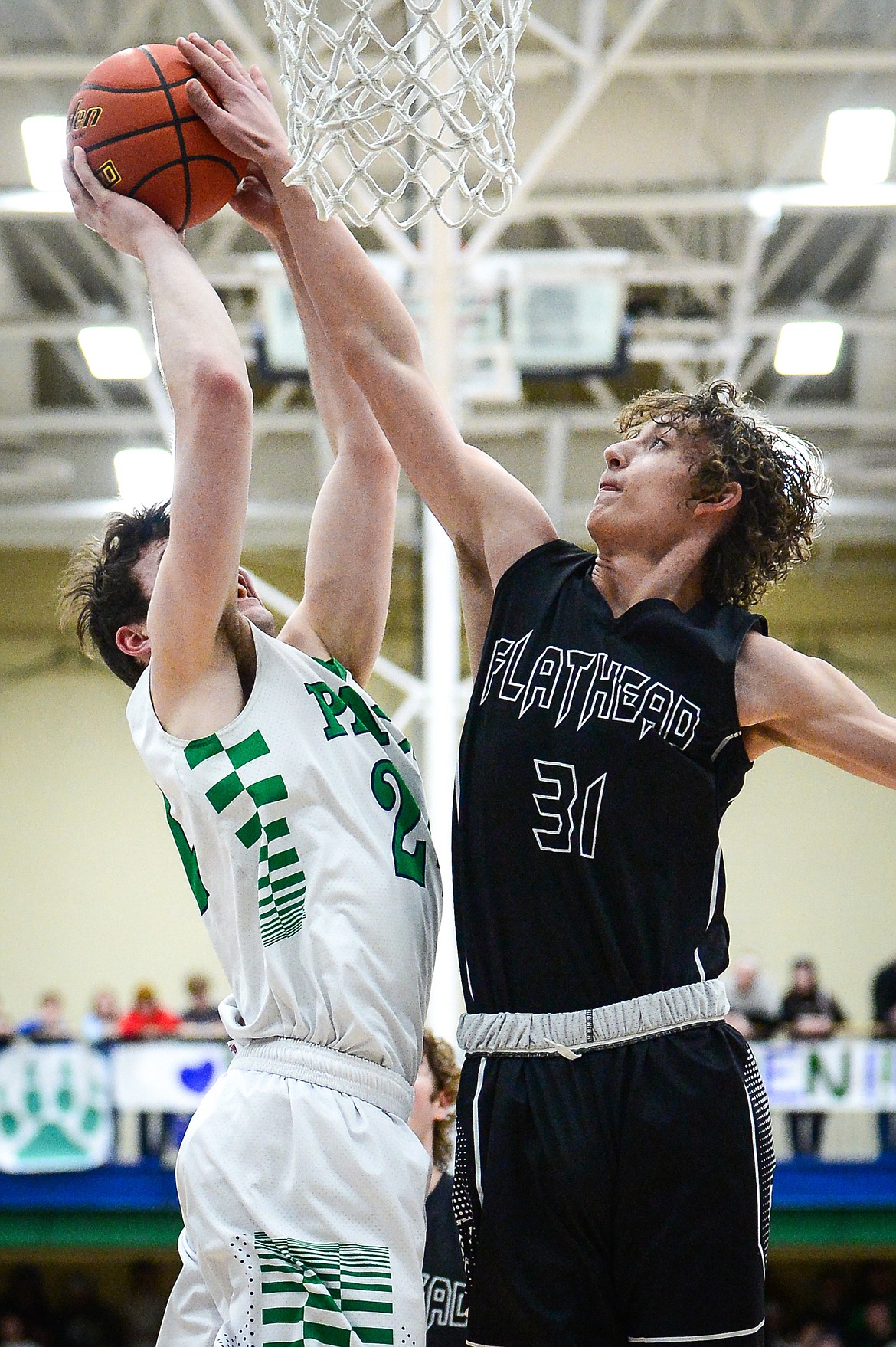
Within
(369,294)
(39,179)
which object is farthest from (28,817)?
(369,294)

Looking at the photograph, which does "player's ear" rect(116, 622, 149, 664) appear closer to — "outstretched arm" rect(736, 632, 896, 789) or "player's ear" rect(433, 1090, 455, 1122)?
"outstretched arm" rect(736, 632, 896, 789)

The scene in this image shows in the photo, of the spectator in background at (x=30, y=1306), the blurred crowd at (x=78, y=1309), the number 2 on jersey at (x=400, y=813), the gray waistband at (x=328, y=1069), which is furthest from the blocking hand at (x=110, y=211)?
the spectator in background at (x=30, y=1306)

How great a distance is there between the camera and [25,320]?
1252 cm

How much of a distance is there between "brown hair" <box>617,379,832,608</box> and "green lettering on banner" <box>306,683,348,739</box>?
66cm

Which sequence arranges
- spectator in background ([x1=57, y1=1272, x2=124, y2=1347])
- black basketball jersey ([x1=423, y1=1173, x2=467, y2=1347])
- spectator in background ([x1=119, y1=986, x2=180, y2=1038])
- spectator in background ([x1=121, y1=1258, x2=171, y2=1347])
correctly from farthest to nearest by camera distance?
spectator in background ([x1=121, y1=1258, x2=171, y2=1347]), spectator in background ([x1=57, y1=1272, x2=124, y2=1347]), spectator in background ([x1=119, y1=986, x2=180, y2=1038]), black basketball jersey ([x1=423, y1=1173, x2=467, y2=1347])

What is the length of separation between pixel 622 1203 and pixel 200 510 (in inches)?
49.2

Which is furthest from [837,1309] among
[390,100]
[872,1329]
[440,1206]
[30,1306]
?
[390,100]

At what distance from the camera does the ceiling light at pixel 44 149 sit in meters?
9.43

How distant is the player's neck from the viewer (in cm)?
257

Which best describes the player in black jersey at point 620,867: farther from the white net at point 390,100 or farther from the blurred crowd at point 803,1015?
the blurred crowd at point 803,1015

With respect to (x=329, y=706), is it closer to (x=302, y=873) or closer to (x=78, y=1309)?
(x=302, y=873)

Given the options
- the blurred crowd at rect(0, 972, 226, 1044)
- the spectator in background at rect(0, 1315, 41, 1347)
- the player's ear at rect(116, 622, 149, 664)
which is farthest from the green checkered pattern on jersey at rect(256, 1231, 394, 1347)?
the spectator in background at rect(0, 1315, 41, 1347)

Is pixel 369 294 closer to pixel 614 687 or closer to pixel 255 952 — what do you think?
pixel 614 687

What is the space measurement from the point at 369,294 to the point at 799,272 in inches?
433
